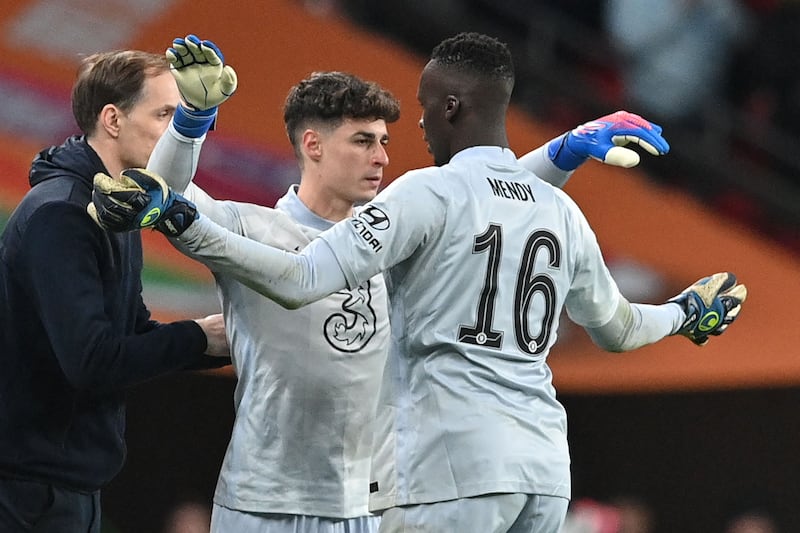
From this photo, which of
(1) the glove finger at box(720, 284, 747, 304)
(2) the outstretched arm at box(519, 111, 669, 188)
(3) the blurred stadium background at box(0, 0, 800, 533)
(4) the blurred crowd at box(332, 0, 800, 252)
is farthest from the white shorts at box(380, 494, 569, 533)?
(4) the blurred crowd at box(332, 0, 800, 252)

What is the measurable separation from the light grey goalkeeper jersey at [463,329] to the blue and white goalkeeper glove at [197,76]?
0.41m

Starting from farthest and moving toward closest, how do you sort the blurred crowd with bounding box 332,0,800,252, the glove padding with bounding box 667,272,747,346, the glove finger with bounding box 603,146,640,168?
the blurred crowd with bounding box 332,0,800,252
the glove padding with bounding box 667,272,747,346
the glove finger with bounding box 603,146,640,168

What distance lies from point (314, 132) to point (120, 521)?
272 cm

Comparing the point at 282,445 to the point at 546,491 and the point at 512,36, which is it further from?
the point at 512,36

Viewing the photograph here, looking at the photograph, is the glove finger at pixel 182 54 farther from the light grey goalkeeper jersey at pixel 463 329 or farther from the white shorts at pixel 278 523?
the white shorts at pixel 278 523

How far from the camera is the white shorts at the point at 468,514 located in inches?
115

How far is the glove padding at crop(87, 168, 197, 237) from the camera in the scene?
2723mm

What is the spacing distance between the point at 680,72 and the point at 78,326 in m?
5.15

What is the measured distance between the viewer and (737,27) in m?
7.80

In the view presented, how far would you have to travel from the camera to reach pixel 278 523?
362 cm

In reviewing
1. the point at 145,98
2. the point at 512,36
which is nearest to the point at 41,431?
the point at 145,98

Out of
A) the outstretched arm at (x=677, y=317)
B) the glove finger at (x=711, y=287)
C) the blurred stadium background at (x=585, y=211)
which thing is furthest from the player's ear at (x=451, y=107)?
the blurred stadium background at (x=585, y=211)

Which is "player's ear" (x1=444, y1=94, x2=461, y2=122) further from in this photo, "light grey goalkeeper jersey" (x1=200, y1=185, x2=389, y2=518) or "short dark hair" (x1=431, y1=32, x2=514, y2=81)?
"light grey goalkeeper jersey" (x1=200, y1=185, x2=389, y2=518)

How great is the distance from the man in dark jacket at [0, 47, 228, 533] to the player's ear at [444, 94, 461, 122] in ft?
2.54
